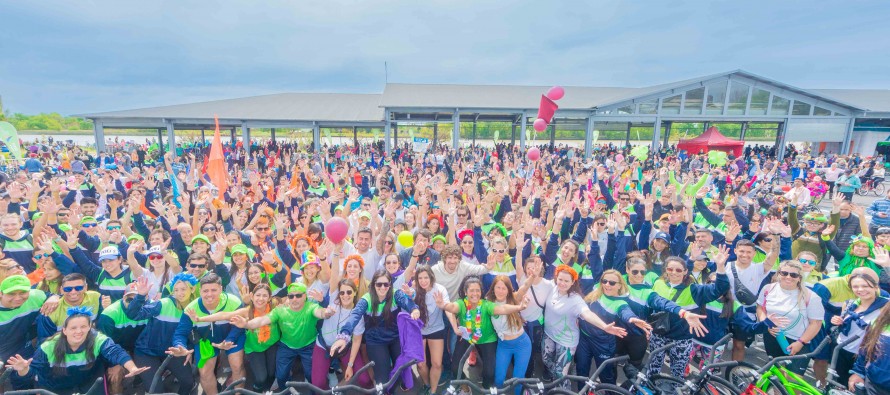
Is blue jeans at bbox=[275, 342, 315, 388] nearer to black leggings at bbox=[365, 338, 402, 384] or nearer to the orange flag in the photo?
black leggings at bbox=[365, 338, 402, 384]

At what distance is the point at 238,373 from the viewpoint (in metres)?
4.03

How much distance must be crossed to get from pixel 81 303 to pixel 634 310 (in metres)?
5.26

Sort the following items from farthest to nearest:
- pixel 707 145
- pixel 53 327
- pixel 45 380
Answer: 1. pixel 707 145
2. pixel 53 327
3. pixel 45 380

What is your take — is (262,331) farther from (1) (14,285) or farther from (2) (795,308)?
(2) (795,308)

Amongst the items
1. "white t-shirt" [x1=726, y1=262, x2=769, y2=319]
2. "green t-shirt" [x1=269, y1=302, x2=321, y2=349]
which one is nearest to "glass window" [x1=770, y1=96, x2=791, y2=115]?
"white t-shirt" [x1=726, y1=262, x2=769, y2=319]

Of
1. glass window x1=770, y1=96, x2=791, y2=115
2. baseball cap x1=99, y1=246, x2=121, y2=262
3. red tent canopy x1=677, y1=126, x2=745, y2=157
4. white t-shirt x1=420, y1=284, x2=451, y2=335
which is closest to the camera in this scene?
white t-shirt x1=420, y1=284, x2=451, y2=335

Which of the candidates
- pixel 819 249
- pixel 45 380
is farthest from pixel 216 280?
pixel 819 249

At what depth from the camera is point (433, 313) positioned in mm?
4004

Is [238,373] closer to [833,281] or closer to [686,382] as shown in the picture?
[686,382]

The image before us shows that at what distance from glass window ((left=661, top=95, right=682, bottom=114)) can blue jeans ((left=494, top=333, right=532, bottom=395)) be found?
69.5ft

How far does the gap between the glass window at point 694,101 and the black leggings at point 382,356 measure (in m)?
22.4

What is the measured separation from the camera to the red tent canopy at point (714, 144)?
19.9 m

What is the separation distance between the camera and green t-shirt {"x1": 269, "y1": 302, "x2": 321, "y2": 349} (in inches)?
153

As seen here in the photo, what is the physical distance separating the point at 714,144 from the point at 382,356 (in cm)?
2168
